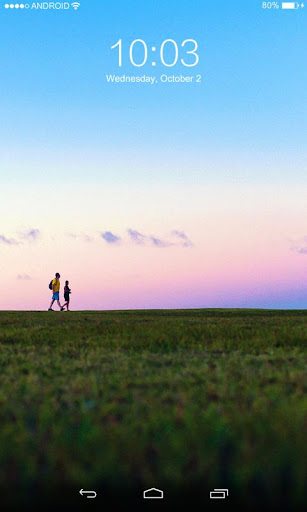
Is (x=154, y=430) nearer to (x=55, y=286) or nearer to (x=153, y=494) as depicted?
(x=153, y=494)

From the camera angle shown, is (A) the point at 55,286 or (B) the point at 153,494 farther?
(A) the point at 55,286

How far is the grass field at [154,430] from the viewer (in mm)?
3195

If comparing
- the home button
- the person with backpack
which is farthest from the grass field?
the person with backpack

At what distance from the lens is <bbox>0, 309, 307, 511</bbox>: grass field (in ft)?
10.5

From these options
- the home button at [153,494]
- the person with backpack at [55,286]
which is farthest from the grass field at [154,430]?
the person with backpack at [55,286]

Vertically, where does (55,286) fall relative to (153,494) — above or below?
above

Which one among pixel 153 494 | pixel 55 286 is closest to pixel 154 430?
pixel 153 494

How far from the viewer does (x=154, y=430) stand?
14.6 feet

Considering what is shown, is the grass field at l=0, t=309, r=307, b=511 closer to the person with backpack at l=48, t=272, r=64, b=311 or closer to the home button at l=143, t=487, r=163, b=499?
the home button at l=143, t=487, r=163, b=499

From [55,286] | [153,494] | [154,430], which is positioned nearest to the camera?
[153,494]

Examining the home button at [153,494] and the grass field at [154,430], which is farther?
the grass field at [154,430]

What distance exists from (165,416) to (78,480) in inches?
68.0

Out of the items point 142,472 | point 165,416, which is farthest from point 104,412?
point 142,472

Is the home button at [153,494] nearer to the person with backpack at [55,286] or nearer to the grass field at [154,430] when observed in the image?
the grass field at [154,430]
